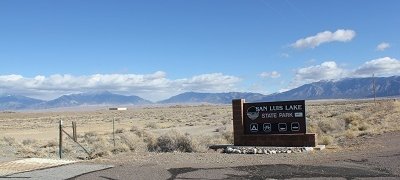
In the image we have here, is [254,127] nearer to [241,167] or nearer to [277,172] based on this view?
[241,167]

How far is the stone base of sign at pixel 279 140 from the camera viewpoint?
21.6 meters

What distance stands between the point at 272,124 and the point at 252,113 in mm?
996

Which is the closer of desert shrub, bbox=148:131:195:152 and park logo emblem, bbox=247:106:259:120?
park logo emblem, bbox=247:106:259:120

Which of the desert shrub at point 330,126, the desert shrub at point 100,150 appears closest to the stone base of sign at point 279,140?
the desert shrub at point 100,150

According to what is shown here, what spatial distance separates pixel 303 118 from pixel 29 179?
11159 mm

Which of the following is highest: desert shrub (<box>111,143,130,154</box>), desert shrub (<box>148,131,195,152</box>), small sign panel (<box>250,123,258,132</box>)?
small sign panel (<box>250,123,258,132</box>)

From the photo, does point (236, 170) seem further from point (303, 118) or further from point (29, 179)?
point (303, 118)

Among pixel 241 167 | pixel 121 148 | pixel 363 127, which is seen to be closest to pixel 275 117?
pixel 241 167

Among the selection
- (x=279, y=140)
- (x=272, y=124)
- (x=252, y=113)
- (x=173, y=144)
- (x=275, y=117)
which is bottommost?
(x=173, y=144)

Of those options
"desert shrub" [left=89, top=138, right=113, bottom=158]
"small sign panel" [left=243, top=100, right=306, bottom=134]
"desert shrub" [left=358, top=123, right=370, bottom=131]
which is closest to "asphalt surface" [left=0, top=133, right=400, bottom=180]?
"small sign panel" [left=243, top=100, right=306, bottom=134]

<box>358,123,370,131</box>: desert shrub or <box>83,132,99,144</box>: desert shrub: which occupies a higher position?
<box>358,123,370,131</box>: desert shrub

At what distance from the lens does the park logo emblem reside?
899 inches

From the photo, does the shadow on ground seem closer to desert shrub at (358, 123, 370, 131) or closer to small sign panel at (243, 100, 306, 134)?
small sign panel at (243, 100, 306, 134)

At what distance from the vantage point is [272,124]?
22.5m
